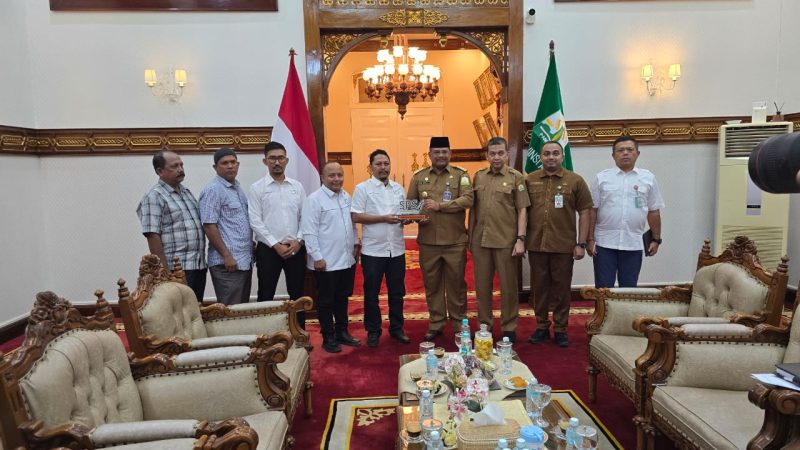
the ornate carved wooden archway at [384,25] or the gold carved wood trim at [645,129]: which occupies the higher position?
the ornate carved wooden archway at [384,25]

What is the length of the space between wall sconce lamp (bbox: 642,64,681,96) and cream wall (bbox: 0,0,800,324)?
0.08m

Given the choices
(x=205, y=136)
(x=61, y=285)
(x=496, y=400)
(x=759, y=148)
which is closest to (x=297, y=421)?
(x=496, y=400)

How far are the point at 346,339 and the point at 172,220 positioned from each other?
1562 mm

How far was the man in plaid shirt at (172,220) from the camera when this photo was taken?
3.07 metres

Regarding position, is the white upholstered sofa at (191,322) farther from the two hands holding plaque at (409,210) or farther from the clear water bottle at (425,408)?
the two hands holding plaque at (409,210)

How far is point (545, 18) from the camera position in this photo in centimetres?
455

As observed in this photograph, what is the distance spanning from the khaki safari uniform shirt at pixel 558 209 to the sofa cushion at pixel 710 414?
61.2 inches

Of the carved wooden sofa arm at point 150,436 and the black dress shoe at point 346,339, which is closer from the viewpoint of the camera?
the carved wooden sofa arm at point 150,436

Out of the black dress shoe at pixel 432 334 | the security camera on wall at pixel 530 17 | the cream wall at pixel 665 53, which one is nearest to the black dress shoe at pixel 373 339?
the black dress shoe at pixel 432 334

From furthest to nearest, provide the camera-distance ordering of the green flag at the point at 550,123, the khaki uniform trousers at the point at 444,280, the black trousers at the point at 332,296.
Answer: the green flag at the point at 550,123 → the khaki uniform trousers at the point at 444,280 → the black trousers at the point at 332,296

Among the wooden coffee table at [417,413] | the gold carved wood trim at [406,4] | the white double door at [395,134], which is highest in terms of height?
the gold carved wood trim at [406,4]

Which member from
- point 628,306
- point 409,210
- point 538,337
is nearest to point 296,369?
point 409,210

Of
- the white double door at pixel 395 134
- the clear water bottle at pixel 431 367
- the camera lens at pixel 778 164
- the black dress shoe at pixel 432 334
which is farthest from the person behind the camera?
the white double door at pixel 395 134

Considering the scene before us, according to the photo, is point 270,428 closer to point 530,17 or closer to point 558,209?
point 558,209
